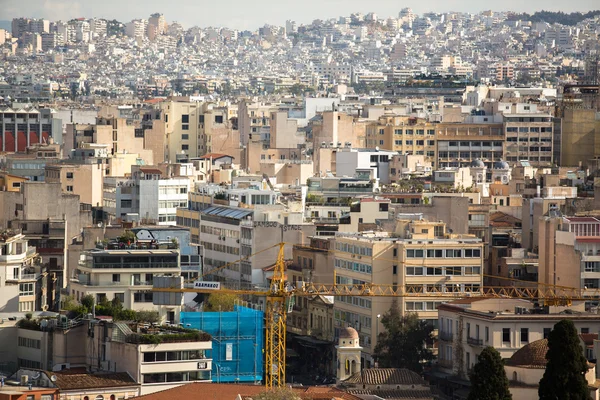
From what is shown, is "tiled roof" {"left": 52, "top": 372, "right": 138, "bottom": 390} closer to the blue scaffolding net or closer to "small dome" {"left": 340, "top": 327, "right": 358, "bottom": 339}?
the blue scaffolding net

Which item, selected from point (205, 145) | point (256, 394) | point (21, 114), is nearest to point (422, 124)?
point (205, 145)

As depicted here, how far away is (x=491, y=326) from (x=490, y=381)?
10.2 metres

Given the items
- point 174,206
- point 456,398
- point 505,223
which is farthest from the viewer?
point 174,206

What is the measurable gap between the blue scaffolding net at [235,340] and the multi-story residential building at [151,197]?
81.6 feet

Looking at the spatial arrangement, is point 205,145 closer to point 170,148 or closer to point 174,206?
point 170,148

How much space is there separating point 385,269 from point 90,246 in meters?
7.85

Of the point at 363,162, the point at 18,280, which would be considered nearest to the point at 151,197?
the point at 363,162

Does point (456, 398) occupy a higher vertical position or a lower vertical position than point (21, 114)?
lower

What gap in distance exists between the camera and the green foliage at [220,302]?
51.1 m

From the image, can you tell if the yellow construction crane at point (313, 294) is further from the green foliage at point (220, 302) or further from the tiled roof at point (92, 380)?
the tiled roof at point (92, 380)

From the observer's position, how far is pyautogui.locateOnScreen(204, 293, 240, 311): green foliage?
168 feet

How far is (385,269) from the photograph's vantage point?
5194 centimetres

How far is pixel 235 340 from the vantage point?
152ft

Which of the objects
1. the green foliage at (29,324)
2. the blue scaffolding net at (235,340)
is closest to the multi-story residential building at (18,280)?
the blue scaffolding net at (235,340)
